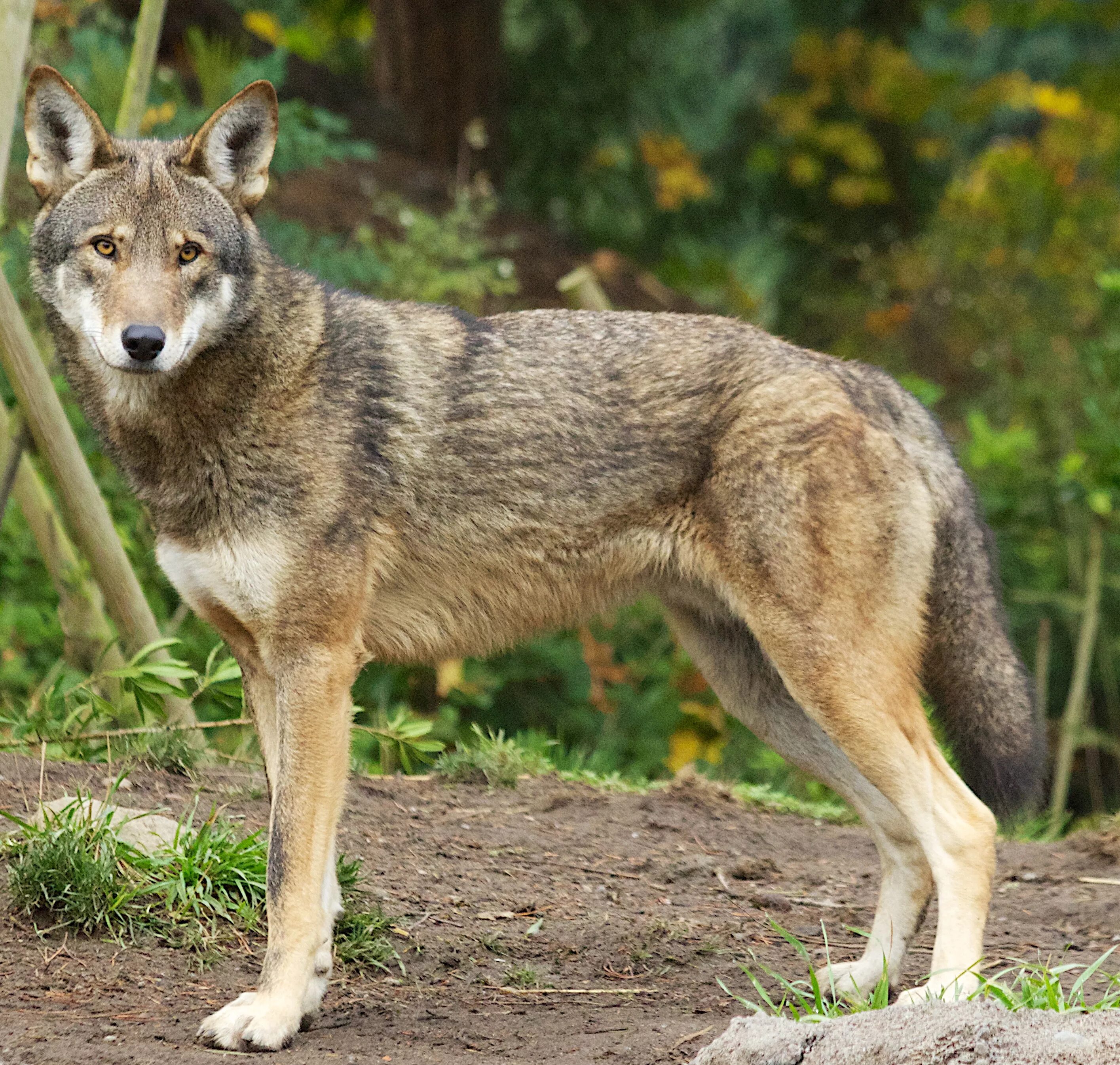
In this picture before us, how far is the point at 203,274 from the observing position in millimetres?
4242

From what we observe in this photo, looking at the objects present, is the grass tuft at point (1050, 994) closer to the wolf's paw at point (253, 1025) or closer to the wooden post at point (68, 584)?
the wolf's paw at point (253, 1025)

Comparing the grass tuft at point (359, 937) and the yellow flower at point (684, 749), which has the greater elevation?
the grass tuft at point (359, 937)

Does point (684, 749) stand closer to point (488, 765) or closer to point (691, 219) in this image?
point (488, 765)

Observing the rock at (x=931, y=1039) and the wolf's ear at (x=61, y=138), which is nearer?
the rock at (x=931, y=1039)

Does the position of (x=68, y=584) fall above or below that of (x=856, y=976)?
above

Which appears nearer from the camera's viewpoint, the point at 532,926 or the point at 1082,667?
the point at 532,926

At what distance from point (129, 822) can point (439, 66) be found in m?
9.53

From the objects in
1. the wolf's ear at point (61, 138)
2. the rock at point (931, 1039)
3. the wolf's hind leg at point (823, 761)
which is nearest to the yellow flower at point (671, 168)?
the wolf's hind leg at point (823, 761)

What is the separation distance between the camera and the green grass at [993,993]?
3.50 m

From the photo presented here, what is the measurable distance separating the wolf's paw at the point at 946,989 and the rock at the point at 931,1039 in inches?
29.0

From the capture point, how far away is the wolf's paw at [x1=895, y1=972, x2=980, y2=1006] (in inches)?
157

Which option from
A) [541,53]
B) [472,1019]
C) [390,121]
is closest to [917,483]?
[472,1019]

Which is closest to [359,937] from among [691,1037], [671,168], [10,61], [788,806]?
[691,1037]

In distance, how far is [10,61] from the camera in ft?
17.3
